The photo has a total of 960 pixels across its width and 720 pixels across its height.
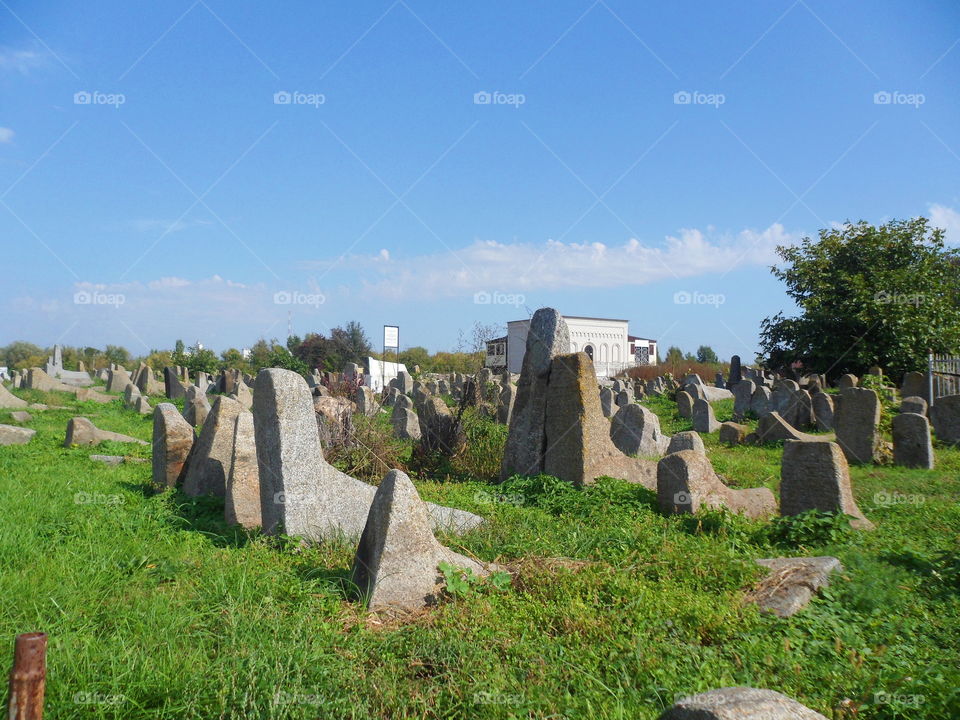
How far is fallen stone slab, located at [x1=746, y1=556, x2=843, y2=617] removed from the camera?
4.68 m

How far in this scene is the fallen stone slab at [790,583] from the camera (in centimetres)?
468

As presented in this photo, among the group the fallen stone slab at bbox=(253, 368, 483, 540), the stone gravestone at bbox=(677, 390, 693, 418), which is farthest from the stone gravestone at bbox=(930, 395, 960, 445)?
the fallen stone slab at bbox=(253, 368, 483, 540)

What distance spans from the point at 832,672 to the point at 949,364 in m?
19.6

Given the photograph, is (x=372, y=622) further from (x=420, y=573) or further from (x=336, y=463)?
(x=336, y=463)

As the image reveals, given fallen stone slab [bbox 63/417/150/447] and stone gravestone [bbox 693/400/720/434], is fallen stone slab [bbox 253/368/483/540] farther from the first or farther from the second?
stone gravestone [bbox 693/400/720/434]

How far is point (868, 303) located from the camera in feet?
75.7

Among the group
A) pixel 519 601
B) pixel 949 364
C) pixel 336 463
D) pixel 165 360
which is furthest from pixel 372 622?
pixel 165 360

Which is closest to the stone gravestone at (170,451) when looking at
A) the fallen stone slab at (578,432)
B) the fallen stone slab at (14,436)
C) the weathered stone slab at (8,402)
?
the fallen stone slab at (578,432)

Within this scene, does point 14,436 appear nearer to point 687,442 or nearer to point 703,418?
point 687,442

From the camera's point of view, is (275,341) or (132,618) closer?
(132,618)

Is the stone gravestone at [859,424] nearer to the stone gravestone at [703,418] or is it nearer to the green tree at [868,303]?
the stone gravestone at [703,418]

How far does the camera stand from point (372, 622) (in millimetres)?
4559

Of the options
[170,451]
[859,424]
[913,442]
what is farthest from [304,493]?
[859,424]

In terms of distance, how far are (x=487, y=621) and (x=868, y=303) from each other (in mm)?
22857
